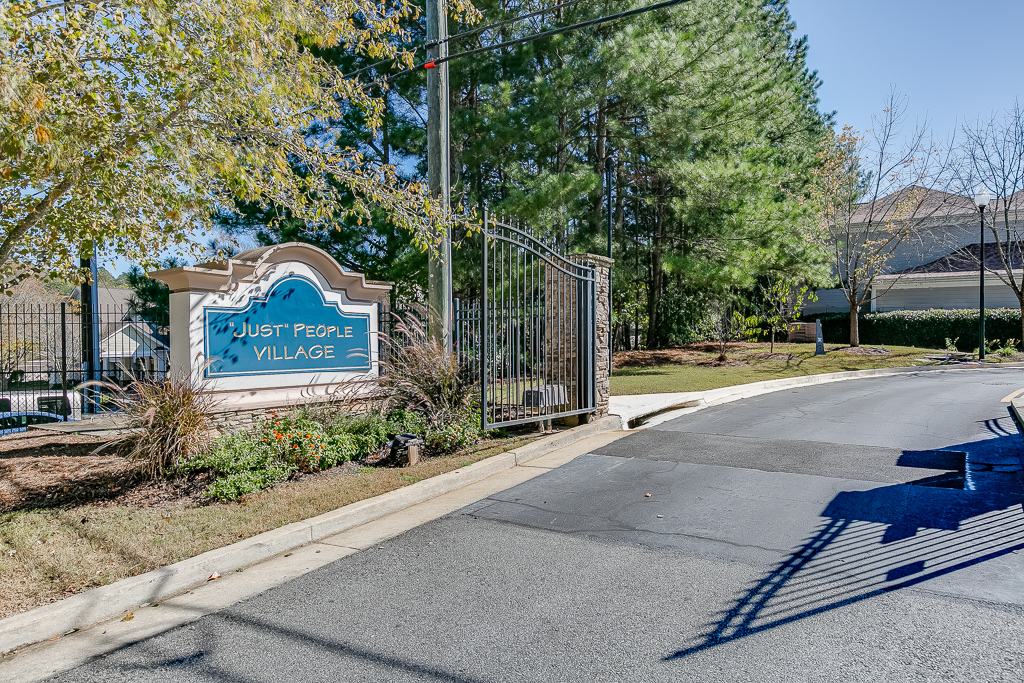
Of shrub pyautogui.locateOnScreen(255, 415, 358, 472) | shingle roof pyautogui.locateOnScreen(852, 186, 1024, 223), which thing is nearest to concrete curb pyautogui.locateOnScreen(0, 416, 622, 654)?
shrub pyautogui.locateOnScreen(255, 415, 358, 472)

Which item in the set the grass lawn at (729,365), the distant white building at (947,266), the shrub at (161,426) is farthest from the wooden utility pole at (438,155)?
the distant white building at (947,266)

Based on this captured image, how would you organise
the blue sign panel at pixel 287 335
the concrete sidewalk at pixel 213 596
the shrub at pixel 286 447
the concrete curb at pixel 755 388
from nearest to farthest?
the concrete sidewalk at pixel 213 596 < the shrub at pixel 286 447 < the blue sign panel at pixel 287 335 < the concrete curb at pixel 755 388

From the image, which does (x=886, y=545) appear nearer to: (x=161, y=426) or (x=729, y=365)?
(x=161, y=426)

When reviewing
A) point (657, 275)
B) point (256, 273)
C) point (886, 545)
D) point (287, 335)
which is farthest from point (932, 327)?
point (256, 273)

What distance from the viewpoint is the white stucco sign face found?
25.0 ft

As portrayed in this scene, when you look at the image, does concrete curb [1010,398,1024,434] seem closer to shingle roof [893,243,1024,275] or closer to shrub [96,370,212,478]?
shrub [96,370,212,478]

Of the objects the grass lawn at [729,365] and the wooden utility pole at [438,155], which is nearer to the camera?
the wooden utility pole at [438,155]

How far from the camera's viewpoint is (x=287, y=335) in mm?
8625

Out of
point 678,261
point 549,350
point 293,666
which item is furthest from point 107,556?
point 678,261

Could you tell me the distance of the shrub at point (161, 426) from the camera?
663 cm

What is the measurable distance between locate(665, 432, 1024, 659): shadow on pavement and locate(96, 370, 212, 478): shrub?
17.9 ft

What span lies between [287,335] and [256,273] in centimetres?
92

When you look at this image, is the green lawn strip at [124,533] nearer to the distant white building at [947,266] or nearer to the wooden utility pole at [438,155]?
the wooden utility pole at [438,155]

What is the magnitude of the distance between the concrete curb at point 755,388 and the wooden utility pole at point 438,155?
373 centimetres
